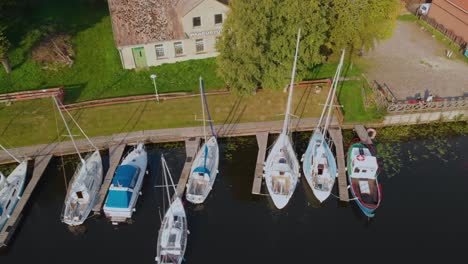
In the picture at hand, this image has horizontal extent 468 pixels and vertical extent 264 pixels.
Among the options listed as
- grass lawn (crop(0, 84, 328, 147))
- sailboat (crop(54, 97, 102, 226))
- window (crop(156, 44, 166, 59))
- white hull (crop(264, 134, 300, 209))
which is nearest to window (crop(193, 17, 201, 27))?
window (crop(156, 44, 166, 59))

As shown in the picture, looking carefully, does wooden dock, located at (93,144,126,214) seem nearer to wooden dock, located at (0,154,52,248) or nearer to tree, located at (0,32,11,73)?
wooden dock, located at (0,154,52,248)

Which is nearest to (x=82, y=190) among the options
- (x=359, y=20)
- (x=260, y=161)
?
(x=260, y=161)

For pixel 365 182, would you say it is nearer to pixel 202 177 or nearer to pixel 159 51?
pixel 202 177

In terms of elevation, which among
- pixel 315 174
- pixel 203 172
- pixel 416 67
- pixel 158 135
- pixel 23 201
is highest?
pixel 416 67

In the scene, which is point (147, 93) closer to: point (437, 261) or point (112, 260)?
point (112, 260)

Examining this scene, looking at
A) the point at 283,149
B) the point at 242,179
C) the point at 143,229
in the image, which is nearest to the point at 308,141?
the point at 283,149

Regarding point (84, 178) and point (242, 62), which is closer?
point (84, 178)
